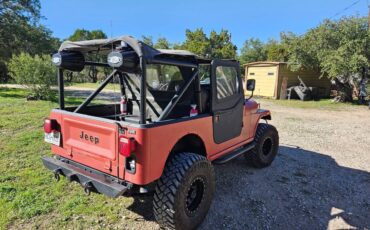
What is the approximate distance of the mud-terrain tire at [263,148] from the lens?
483 cm

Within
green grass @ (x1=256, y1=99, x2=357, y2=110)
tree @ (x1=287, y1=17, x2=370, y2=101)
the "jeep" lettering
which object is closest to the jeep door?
the "jeep" lettering

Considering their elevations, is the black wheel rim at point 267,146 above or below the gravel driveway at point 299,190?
above

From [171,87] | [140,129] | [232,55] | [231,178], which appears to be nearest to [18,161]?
[171,87]

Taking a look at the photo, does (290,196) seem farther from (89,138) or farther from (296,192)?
(89,138)

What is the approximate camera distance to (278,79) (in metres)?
18.4

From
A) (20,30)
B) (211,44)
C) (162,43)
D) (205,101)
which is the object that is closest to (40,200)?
(205,101)

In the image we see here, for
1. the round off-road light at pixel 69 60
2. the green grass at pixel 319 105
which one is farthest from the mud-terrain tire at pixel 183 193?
the green grass at pixel 319 105

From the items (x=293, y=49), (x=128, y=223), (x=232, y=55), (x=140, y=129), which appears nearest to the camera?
(x=140, y=129)

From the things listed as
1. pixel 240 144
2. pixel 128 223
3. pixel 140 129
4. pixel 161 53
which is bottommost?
→ pixel 128 223

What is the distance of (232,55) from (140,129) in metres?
33.0

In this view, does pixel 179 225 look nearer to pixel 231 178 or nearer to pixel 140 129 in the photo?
pixel 140 129

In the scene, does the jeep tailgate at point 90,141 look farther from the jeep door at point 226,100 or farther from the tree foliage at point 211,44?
the tree foliage at point 211,44

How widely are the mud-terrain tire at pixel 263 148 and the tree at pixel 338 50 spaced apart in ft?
37.0

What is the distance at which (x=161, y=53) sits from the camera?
2807 mm
